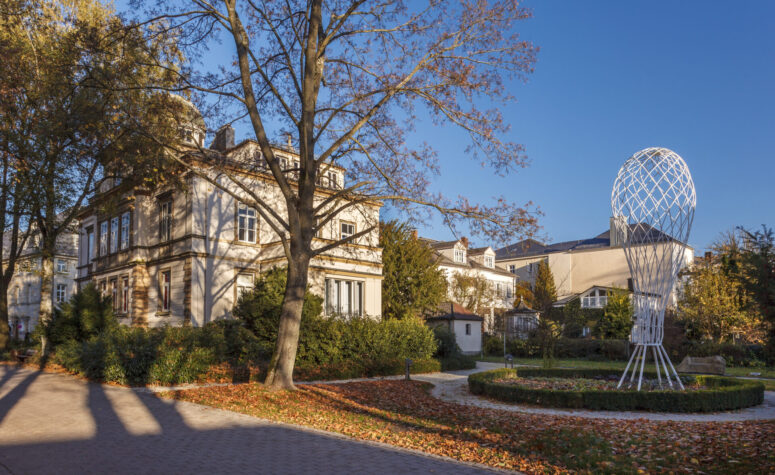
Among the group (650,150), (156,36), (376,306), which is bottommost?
(376,306)

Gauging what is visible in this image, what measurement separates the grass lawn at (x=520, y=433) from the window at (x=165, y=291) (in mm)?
14539

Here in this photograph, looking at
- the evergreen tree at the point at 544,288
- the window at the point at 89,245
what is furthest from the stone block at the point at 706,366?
the window at the point at 89,245

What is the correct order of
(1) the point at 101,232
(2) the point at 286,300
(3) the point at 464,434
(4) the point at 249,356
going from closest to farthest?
1. (3) the point at 464,434
2. (2) the point at 286,300
3. (4) the point at 249,356
4. (1) the point at 101,232

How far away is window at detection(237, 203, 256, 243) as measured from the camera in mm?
27305

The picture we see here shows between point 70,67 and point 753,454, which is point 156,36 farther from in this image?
point 753,454

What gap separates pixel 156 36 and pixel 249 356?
1012cm

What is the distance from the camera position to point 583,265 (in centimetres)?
6225

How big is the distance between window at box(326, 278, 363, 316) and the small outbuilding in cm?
694

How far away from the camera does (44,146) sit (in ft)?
67.6

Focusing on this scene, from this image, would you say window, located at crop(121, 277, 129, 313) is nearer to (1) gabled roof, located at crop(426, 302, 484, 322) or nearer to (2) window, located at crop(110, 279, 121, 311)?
(2) window, located at crop(110, 279, 121, 311)

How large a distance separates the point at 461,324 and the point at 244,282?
13.8m

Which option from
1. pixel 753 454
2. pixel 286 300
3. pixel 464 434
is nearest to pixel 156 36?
pixel 286 300

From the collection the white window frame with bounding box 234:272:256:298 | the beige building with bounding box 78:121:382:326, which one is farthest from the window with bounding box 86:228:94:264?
the white window frame with bounding box 234:272:256:298

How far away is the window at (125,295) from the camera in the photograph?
29.0 meters
